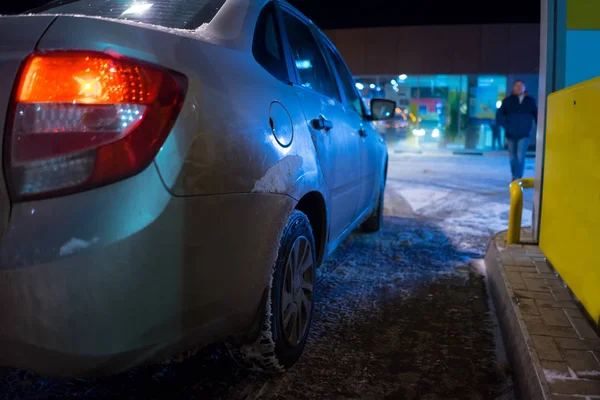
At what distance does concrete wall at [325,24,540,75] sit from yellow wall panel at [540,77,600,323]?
17.6 m

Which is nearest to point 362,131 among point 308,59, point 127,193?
point 308,59

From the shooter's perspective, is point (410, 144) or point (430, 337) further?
point (410, 144)

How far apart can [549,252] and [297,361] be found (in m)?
1.88

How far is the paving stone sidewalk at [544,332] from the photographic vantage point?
195cm

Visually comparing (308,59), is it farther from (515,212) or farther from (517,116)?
(517,116)

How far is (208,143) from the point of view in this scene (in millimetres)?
1631

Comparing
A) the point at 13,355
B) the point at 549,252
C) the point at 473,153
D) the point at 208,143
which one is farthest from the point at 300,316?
the point at 473,153

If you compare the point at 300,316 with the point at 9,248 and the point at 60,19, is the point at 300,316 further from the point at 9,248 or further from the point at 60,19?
the point at 60,19

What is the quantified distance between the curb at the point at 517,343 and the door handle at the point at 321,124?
138 cm

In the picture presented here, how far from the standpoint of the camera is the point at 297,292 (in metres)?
2.51

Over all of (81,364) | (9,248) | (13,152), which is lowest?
(81,364)

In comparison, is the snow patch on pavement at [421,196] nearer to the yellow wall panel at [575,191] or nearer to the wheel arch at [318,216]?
the yellow wall panel at [575,191]

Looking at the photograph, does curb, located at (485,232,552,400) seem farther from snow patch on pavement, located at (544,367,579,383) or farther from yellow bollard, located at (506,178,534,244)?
yellow bollard, located at (506,178,534,244)

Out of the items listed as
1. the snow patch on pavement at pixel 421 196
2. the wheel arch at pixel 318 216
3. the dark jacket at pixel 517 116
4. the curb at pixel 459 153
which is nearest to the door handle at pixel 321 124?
the wheel arch at pixel 318 216
